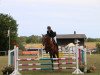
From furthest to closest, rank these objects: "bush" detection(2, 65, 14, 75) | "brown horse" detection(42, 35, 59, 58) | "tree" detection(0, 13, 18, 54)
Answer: "tree" detection(0, 13, 18, 54) → "brown horse" detection(42, 35, 59, 58) → "bush" detection(2, 65, 14, 75)

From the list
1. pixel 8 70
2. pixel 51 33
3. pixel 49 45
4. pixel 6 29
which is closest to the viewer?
pixel 8 70

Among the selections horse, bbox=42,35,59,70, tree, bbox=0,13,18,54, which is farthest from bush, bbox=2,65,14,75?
tree, bbox=0,13,18,54

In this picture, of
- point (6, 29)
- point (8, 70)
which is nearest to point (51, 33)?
point (8, 70)

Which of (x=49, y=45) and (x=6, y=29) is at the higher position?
(x=6, y=29)

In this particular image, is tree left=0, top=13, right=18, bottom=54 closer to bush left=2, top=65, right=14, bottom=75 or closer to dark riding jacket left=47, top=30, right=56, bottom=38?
dark riding jacket left=47, top=30, right=56, bottom=38

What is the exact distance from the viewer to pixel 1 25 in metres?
101

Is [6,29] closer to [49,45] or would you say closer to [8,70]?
[49,45]

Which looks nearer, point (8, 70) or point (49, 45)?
point (8, 70)

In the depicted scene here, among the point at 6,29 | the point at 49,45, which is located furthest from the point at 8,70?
the point at 6,29

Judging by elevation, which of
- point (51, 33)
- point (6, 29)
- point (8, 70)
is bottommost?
point (8, 70)

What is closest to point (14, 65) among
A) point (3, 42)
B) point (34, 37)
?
point (3, 42)

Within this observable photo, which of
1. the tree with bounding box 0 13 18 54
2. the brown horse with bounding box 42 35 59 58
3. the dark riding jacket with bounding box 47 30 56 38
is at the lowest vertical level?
the brown horse with bounding box 42 35 59 58

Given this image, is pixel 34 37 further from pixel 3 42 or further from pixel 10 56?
pixel 10 56

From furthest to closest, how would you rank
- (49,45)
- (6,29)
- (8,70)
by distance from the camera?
(6,29)
(49,45)
(8,70)
